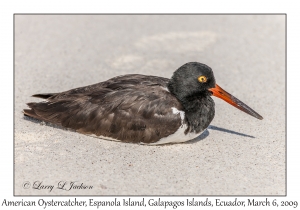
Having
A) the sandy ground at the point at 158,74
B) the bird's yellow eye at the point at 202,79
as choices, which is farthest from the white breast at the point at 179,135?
the bird's yellow eye at the point at 202,79

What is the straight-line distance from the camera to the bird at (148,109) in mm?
6508

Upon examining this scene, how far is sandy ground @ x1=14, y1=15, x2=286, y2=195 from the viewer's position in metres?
5.93

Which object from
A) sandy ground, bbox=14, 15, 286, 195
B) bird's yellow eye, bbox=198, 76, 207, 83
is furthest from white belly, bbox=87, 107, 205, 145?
bird's yellow eye, bbox=198, 76, 207, 83

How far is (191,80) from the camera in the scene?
6.61m

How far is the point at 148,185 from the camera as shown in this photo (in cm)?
582

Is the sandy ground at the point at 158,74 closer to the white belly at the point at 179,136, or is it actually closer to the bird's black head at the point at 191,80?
the white belly at the point at 179,136

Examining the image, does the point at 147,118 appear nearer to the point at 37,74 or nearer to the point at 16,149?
the point at 16,149

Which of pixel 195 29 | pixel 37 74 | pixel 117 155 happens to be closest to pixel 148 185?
pixel 117 155

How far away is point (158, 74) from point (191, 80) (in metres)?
2.22

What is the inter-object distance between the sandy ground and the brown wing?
7.1 inches

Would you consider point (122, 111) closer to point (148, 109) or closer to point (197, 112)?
point (148, 109)

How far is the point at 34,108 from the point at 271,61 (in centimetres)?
460

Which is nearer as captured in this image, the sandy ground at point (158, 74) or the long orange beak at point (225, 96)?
the sandy ground at point (158, 74)

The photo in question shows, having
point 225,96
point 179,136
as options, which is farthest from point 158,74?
point 179,136
